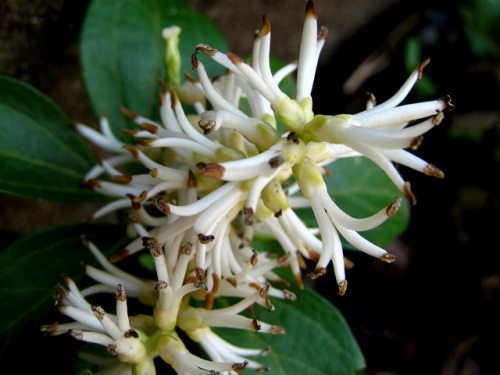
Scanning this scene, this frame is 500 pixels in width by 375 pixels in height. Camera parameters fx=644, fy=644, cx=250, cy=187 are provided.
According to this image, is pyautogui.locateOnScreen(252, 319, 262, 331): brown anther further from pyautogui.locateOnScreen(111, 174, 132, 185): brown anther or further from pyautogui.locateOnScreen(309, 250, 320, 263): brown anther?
pyautogui.locateOnScreen(111, 174, 132, 185): brown anther

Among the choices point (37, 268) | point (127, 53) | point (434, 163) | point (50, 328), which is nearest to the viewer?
point (50, 328)

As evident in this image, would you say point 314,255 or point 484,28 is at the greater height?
point 484,28

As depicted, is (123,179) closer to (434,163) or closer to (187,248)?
(187,248)

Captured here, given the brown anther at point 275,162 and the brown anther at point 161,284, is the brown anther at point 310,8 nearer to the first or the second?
the brown anther at point 275,162

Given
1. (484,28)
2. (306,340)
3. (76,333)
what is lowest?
(306,340)

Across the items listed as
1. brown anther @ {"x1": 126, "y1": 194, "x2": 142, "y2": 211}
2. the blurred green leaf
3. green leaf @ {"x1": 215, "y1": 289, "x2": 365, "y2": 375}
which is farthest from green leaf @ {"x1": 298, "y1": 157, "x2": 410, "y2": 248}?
the blurred green leaf

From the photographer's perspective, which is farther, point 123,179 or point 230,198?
point 123,179

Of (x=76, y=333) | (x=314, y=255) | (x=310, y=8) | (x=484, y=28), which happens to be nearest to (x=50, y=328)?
(x=76, y=333)
